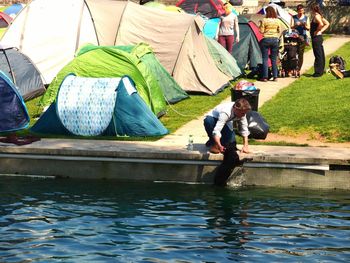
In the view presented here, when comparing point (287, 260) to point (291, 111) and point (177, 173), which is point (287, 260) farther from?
point (291, 111)

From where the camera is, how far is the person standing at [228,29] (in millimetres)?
28922

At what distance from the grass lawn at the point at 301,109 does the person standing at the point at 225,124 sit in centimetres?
253

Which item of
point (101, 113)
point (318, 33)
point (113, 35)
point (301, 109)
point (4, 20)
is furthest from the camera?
point (4, 20)

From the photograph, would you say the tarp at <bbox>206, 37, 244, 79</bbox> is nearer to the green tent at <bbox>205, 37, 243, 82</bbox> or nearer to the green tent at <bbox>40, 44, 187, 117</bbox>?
the green tent at <bbox>205, 37, 243, 82</bbox>

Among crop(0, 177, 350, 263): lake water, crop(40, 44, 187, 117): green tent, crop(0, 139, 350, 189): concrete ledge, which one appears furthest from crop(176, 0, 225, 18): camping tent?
crop(0, 177, 350, 263): lake water

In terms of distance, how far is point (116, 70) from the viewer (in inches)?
880

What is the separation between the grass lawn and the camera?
20750mm

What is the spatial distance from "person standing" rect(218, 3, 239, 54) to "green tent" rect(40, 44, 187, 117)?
6.13m

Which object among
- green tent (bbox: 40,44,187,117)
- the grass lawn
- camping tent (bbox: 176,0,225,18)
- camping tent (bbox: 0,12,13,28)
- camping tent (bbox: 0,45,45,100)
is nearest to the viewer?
the grass lawn

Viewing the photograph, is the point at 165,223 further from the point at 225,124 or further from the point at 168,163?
the point at 225,124

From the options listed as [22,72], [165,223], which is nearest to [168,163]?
[165,223]

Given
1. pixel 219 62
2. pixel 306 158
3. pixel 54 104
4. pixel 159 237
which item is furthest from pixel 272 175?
pixel 219 62

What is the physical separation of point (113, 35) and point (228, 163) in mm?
10442

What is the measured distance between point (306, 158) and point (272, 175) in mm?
695
